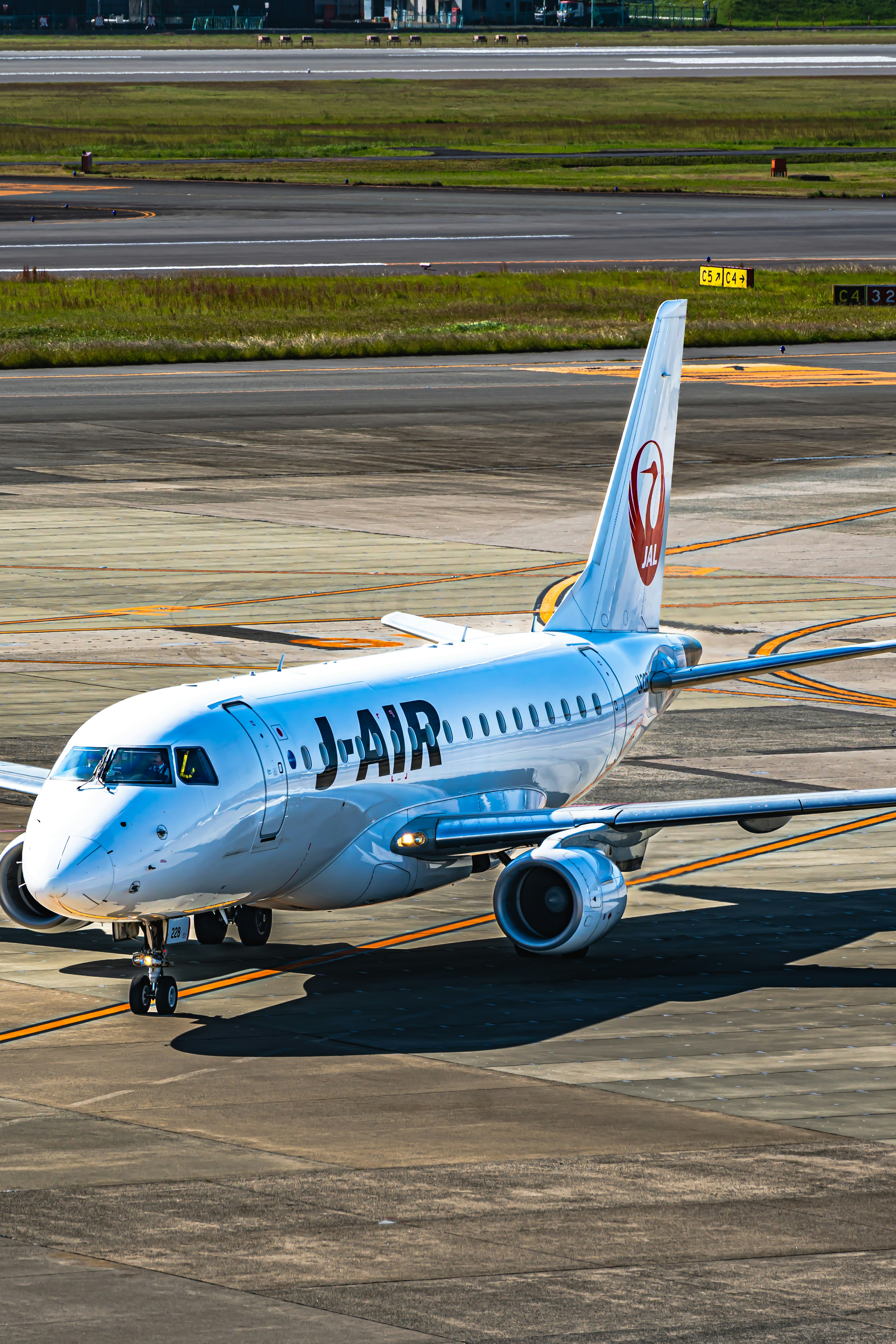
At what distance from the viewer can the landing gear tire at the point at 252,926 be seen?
31.0 meters

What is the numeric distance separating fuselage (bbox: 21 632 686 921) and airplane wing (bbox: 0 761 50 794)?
2286 mm

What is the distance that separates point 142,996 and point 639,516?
1492 centimetres

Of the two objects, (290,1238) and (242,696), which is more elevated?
(242,696)

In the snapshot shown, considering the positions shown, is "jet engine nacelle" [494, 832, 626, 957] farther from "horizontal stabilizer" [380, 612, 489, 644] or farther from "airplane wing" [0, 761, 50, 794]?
"horizontal stabilizer" [380, 612, 489, 644]

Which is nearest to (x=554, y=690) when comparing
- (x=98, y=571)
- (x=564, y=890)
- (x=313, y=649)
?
(x=564, y=890)

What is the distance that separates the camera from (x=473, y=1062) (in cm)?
2559

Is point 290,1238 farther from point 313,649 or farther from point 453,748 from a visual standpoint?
point 313,649

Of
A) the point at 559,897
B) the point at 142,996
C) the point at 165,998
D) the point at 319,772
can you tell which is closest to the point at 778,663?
the point at 559,897

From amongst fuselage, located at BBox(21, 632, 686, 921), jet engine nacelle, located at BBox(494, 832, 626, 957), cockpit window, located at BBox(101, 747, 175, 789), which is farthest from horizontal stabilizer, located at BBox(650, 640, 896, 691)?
cockpit window, located at BBox(101, 747, 175, 789)

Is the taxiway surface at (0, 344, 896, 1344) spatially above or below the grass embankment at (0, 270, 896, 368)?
below

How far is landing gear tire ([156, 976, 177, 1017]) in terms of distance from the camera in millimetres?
27406

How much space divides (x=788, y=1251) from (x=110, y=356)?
9173cm

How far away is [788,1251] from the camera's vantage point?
63.8ft

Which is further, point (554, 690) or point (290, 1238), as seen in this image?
point (554, 690)
